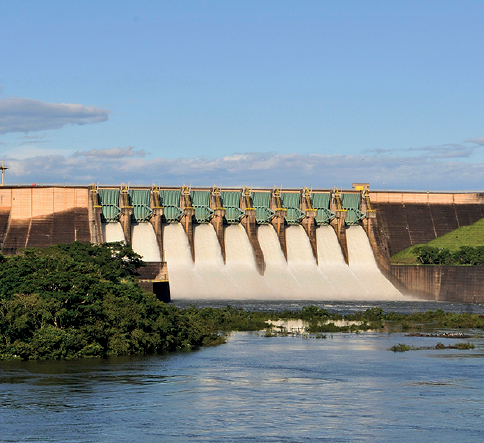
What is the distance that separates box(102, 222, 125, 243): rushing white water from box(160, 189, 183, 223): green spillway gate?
585cm

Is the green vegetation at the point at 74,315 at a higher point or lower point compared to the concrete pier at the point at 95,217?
lower

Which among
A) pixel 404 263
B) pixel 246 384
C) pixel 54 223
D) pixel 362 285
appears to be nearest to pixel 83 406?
pixel 246 384

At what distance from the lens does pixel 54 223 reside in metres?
81.4

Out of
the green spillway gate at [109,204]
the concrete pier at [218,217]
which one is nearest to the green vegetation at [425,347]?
the concrete pier at [218,217]

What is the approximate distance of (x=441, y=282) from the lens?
8519 cm

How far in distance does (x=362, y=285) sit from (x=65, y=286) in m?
52.4

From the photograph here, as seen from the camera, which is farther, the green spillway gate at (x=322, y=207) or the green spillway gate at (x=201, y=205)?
the green spillway gate at (x=322, y=207)

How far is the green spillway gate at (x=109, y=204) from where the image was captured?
84.7 metres

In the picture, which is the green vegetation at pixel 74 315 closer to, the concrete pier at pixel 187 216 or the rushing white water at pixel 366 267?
the concrete pier at pixel 187 216

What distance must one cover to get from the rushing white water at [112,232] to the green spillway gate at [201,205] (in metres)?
9.07

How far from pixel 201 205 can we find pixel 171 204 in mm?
3310

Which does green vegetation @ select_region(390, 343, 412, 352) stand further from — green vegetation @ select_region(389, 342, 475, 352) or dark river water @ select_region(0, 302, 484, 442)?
dark river water @ select_region(0, 302, 484, 442)

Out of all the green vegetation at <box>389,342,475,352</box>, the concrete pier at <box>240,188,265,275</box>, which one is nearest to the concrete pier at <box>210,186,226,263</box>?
the concrete pier at <box>240,188,265,275</box>

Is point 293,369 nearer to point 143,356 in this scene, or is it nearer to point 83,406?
point 143,356
